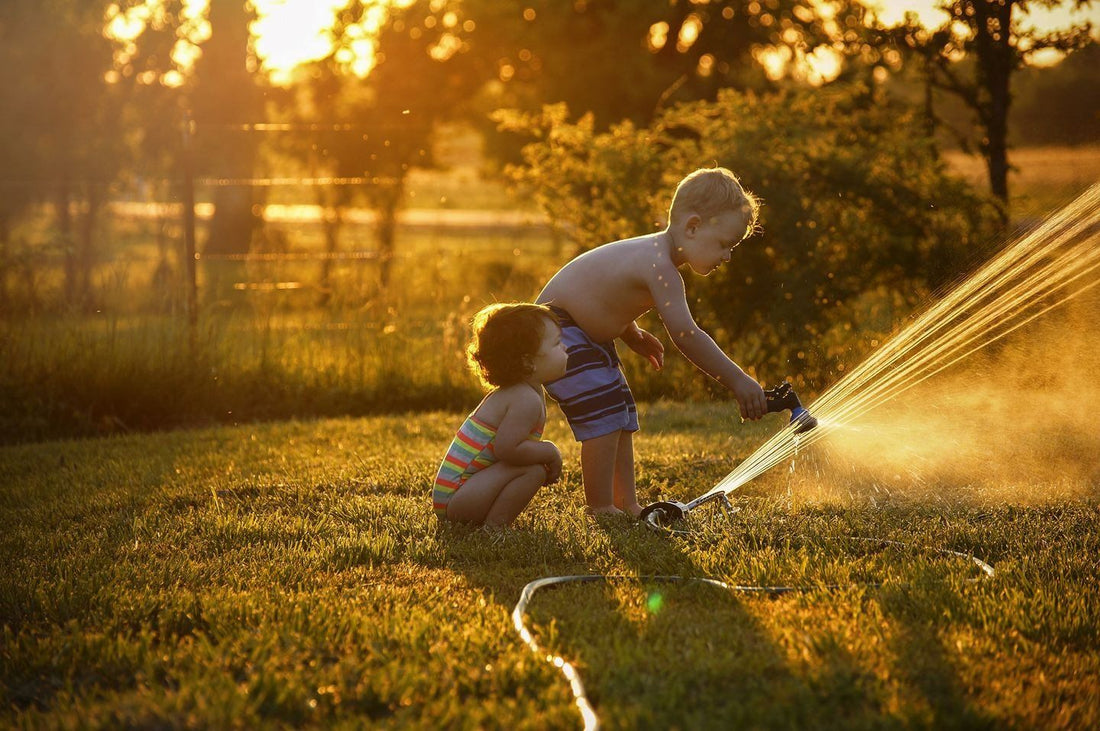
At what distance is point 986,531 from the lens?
4.36 m

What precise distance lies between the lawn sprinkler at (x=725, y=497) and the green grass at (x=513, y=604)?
0.34 ft

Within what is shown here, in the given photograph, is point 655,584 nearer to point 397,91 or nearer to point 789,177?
point 789,177

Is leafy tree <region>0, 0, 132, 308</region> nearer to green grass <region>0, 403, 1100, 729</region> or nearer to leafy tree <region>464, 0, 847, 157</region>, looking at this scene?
leafy tree <region>464, 0, 847, 157</region>

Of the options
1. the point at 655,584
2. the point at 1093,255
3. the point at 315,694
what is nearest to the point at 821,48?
the point at 1093,255

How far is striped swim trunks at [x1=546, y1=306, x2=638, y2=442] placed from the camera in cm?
465

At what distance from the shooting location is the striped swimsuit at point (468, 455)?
4.45 meters

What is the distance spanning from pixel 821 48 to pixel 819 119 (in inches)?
147

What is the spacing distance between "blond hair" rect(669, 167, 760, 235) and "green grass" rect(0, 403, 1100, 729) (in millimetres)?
1279

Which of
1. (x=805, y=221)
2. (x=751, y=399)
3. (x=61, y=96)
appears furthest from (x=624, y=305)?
(x=61, y=96)

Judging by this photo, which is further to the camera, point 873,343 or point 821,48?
point 821,48

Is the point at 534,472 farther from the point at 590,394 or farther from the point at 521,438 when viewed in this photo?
the point at 590,394

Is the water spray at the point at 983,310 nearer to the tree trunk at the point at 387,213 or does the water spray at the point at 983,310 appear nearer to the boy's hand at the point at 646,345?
the boy's hand at the point at 646,345

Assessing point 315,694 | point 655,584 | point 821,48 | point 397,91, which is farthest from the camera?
point 397,91

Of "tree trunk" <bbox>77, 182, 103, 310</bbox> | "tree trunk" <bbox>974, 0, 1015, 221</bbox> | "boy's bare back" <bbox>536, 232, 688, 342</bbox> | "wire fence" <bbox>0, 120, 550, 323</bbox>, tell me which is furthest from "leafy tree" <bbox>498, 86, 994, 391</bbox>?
"tree trunk" <bbox>77, 182, 103, 310</bbox>
